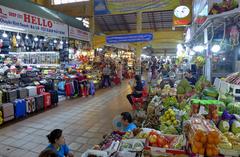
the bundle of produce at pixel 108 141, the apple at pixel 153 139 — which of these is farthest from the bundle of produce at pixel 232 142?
the bundle of produce at pixel 108 141

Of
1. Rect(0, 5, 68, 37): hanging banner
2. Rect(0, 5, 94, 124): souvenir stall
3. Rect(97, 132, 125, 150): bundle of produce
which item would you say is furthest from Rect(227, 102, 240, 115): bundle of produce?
Rect(0, 5, 68, 37): hanging banner

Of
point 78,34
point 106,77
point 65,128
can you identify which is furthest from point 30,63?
point 65,128

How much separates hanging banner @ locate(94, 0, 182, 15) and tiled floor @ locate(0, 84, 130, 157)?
723 centimetres

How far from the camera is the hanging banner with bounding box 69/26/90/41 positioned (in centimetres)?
1113

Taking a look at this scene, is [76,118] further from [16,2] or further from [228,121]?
[16,2]

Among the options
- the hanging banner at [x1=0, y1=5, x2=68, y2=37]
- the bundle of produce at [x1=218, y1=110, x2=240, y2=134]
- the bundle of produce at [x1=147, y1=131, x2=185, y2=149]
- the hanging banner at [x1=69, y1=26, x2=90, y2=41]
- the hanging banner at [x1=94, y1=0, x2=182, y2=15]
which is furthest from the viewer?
the hanging banner at [x1=94, y1=0, x2=182, y2=15]

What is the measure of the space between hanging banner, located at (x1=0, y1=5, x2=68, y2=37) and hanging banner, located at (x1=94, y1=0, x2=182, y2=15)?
12.5 ft

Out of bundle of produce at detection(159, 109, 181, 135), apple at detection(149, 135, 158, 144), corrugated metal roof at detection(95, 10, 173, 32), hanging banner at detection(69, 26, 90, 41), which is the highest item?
corrugated metal roof at detection(95, 10, 173, 32)

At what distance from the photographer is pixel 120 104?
7.64 meters

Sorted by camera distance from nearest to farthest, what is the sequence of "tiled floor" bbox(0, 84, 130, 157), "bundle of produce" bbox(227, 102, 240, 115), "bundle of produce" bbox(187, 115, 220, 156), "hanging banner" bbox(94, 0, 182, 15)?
"bundle of produce" bbox(187, 115, 220, 156) → "bundle of produce" bbox(227, 102, 240, 115) → "tiled floor" bbox(0, 84, 130, 157) → "hanging banner" bbox(94, 0, 182, 15)

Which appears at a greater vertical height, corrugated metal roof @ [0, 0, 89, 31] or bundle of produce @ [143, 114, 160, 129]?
corrugated metal roof @ [0, 0, 89, 31]

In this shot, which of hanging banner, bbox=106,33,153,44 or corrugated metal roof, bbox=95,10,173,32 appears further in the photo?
corrugated metal roof, bbox=95,10,173,32

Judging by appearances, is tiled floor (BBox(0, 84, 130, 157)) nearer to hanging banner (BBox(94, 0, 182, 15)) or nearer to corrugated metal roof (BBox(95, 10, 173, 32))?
hanging banner (BBox(94, 0, 182, 15))

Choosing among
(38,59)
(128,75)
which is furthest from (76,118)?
Answer: (128,75)
